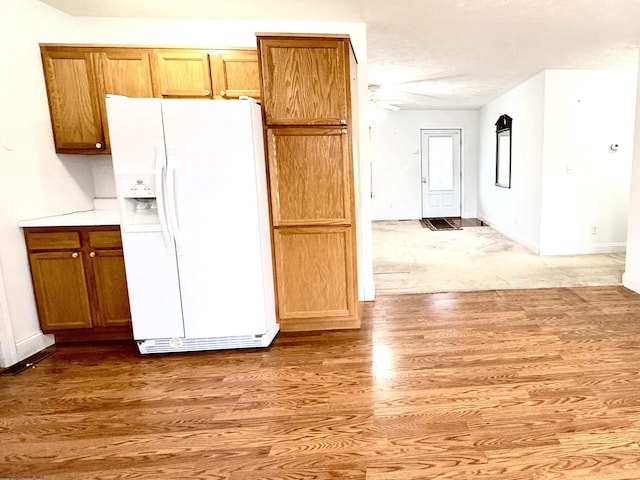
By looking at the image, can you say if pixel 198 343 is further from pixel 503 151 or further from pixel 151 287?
pixel 503 151

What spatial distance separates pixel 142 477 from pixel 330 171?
208 cm

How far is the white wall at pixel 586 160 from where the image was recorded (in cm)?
489

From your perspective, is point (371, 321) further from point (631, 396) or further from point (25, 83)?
point (25, 83)

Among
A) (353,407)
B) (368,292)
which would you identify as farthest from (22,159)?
(368,292)

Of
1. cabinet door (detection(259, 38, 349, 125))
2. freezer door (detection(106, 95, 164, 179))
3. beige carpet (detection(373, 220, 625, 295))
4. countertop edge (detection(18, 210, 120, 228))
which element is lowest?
beige carpet (detection(373, 220, 625, 295))

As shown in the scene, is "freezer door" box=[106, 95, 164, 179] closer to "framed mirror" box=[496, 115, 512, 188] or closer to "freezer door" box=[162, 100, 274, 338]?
"freezer door" box=[162, 100, 274, 338]

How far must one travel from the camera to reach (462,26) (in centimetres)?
334

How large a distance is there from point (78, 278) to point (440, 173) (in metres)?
7.43

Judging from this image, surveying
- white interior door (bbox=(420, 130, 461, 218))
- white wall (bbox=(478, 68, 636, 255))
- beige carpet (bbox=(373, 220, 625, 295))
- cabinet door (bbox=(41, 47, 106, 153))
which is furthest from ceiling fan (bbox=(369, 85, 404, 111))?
cabinet door (bbox=(41, 47, 106, 153))

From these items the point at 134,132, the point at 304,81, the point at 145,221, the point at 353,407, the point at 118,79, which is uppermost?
the point at 118,79

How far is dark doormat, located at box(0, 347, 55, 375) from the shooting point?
2.52m

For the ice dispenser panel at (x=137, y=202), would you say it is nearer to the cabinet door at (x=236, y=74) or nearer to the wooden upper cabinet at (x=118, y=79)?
the wooden upper cabinet at (x=118, y=79)

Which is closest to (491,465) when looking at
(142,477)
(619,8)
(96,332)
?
(142,477)

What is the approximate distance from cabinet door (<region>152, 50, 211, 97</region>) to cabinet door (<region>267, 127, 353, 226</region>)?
855 mm
